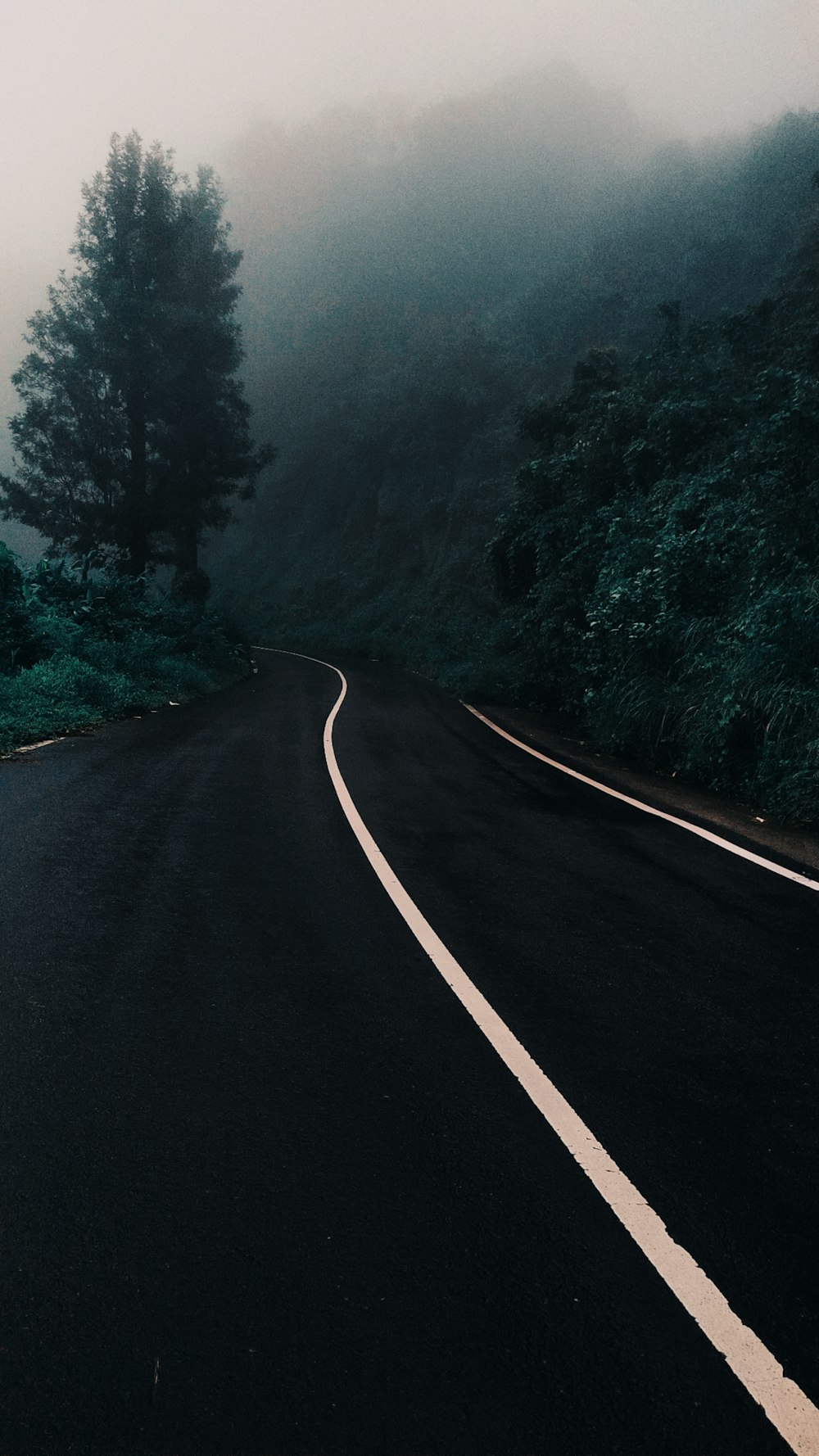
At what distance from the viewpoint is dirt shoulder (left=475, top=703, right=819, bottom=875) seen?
7869 mm

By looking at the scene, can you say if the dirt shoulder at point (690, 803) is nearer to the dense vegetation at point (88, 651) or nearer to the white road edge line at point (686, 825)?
the white road edge line at point (686, 825)

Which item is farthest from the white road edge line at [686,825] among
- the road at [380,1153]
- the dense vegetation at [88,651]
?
the dense vegetation at [88,651]

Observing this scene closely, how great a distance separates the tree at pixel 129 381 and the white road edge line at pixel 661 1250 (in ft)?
85.2

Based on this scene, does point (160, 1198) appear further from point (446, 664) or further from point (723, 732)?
point (446, 664)

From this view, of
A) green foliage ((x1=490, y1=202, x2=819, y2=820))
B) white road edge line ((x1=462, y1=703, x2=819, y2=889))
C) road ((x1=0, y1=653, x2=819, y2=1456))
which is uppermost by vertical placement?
green foliage ((x1=490, y1=202, x2=819, y2=820))

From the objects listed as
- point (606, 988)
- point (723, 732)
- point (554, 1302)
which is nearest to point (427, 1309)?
point (554, 1302)

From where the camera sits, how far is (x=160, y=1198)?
273 cm

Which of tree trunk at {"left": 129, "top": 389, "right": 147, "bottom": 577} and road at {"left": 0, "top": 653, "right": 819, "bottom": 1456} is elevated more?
tree trunk at {"left": 129, "top": 389, "right": 147, "bottom": 577}

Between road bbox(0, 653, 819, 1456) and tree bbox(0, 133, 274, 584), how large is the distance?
23.3 m

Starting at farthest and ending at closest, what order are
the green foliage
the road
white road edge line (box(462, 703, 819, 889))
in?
the green foliage < white road edge line (box(462, 703, 819, 889)) < the road

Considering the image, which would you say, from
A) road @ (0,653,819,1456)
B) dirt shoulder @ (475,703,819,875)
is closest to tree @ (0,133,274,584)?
dirt shoulder @ (475,703,819,875)

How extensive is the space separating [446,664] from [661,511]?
17751 mm

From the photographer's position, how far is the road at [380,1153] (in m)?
2.10

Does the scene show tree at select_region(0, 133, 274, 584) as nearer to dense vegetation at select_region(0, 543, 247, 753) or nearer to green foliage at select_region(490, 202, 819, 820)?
dense vegetation at select_region(0, 543, 247, 753)
